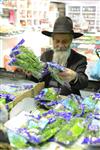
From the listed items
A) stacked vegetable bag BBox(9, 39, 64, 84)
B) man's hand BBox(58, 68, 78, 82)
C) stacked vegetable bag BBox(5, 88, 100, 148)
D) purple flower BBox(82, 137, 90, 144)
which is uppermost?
stacked vegetable bag BBox(9, 39, 64, 84)

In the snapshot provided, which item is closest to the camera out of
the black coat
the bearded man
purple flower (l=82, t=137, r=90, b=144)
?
purple flower (l=82, t=137, r=90, b=144)

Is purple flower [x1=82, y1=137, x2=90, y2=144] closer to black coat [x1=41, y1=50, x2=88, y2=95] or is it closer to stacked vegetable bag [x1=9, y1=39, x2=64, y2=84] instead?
stacked vegetable bag [x1=9, y1=39, x2=64, y2=84]

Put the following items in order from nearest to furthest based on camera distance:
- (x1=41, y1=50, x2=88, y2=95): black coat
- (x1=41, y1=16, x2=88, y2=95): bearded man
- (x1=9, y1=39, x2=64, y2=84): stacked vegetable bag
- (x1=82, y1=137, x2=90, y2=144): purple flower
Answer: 1. (x1=82, y1=137, x2=90, y2=144): purple flower
2. (x1=9, y1=39, x2=64, y2=84): stacked vegetable bag
3. (x1=41, y1=50, x2=88, y2=95): black coat
4. (x1=41, y1=16, x2=88, y2=95): bearded man

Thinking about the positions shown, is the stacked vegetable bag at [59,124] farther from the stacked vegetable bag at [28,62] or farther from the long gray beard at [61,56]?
the long gray beard at [61,56]

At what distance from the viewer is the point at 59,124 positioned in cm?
115

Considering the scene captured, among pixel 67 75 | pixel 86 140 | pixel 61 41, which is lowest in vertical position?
pixel 86 140

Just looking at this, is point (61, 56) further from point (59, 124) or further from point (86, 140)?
point (86, 140)

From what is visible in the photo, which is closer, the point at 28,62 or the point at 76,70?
the point at 28,62

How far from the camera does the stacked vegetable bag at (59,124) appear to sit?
1034 millimetres

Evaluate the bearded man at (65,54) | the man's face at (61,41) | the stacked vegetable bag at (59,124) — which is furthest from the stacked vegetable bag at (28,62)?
the man's face at (61,41)

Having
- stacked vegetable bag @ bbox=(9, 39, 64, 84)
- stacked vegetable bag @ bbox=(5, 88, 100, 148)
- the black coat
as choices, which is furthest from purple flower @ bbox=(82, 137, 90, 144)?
the black coat

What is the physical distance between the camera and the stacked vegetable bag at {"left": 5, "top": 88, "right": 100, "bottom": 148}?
1.03 metres

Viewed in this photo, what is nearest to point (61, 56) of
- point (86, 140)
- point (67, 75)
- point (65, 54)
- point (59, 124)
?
point (65, 54)

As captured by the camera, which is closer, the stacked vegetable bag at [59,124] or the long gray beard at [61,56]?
the stacked vegetable bag at [59,124]
